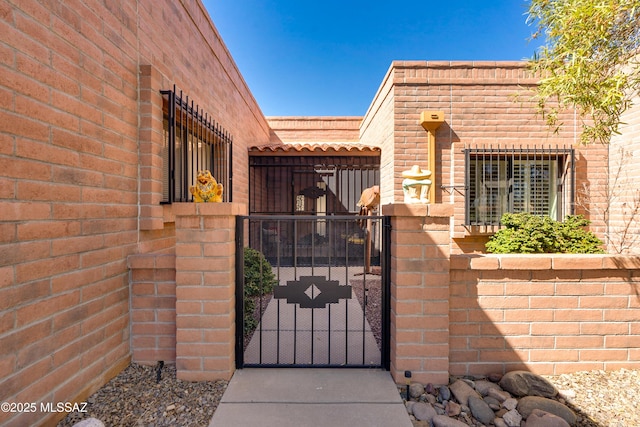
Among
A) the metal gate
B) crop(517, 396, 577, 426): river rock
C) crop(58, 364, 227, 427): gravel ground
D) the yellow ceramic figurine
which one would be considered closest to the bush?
the metal gate

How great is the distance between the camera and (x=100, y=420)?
1.92 meters

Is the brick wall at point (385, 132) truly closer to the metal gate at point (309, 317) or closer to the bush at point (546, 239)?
the metal gate at point (309, 317)

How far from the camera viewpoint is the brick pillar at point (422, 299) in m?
2.39

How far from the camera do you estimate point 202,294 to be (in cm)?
240

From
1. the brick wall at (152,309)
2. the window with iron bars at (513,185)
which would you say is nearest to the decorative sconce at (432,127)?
the window with iron bars at (513,185)

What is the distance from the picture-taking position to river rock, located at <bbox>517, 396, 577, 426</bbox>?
1990 millimetres

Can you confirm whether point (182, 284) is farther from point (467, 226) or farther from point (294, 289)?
point (467, 226)

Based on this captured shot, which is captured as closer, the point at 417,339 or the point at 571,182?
the point at 417,339

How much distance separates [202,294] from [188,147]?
2394mm

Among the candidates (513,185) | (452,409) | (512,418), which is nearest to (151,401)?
(452,409)

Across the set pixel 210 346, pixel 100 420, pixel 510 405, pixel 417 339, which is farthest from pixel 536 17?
pixel 100 420

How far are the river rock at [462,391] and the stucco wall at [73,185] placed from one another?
282 centimetres

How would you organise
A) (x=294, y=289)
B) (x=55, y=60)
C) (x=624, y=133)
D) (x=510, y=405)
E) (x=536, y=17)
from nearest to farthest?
1. (x=55, y=60)
2. (x=510, y=405)
3. (x=294, y=289)
4. (x=536, y=17)
5. (x=624, y=133)

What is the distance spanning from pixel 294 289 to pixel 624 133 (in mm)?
6321
